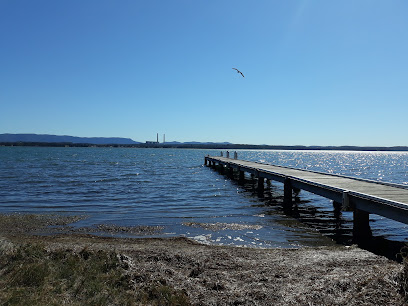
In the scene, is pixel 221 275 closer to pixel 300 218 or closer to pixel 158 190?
pixel 300 218

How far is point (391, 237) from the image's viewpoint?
12211 mm

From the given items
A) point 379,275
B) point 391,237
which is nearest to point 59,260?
point 379,275

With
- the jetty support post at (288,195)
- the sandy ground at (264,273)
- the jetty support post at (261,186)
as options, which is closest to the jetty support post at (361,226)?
the sandy ground at (264,273)

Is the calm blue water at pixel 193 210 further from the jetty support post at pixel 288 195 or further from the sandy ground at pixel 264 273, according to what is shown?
the sandy ground at pixel 264 273

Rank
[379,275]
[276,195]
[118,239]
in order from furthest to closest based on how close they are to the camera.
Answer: [276,195] → [118,239] → [379,275]

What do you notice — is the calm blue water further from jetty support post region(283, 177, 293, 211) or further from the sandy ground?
the sandy ground

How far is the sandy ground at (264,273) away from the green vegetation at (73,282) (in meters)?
0.31

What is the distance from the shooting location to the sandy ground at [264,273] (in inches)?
221

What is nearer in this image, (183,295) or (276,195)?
(183,295)

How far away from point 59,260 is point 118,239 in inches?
159

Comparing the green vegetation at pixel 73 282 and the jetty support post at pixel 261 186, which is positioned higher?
the green vegetation at pixel 73 282

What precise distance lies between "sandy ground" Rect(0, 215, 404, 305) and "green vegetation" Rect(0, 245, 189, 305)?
309 mm

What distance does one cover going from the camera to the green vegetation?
210 inches

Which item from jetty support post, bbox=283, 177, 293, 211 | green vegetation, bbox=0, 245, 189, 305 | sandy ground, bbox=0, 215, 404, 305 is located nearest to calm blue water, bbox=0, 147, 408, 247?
jetty support post, bbox=283, 177, 293, 211
